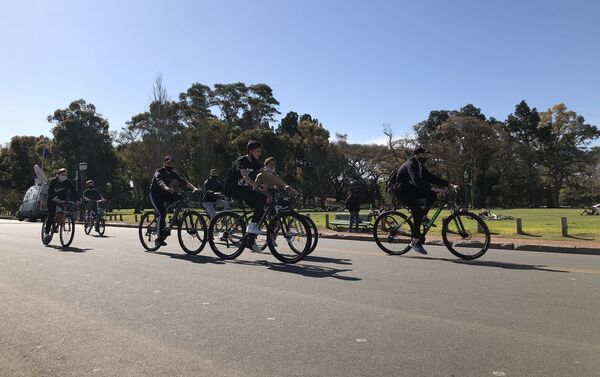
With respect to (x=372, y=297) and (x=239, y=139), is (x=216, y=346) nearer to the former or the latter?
(x=372, y=297)

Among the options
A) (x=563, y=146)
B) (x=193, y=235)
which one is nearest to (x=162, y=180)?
(x=193, y=235)

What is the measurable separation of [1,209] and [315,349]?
7171 cm

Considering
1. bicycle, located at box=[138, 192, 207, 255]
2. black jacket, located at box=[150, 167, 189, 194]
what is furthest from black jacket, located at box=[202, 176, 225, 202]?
bicycle, located at box=[138, 192, 207, 255]

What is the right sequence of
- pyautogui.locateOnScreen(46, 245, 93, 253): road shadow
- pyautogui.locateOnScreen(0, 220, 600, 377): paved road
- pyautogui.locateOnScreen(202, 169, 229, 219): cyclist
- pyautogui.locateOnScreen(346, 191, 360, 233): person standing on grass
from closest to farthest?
pyautogui.locateOnScreen(0, 220, 600, 377): paved road < pyautogui.locateOnScreen(46, 245, 93, 253): road shadow < pyautogui.locateOnScreen(202, 169, 229, 219): cyclist < pyautogui.locateOnScreen(346, 191, 360, 233): person standing on grass

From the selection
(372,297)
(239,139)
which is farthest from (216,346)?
(239,139)

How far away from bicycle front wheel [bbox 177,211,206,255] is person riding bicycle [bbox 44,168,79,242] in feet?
14.4

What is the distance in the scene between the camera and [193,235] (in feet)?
34.8

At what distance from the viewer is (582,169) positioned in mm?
80875

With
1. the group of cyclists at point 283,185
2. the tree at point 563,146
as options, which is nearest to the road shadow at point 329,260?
the group of cyclists at point 283,185

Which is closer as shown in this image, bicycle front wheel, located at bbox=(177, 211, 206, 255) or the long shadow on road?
the long shadow on road

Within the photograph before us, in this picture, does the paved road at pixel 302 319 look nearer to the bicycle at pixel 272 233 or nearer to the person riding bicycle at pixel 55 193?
the bicycle at pixel 272 233

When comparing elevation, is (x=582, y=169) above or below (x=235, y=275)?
above

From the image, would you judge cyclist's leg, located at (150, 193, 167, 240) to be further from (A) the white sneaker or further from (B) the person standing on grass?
(B) the person standing on grass

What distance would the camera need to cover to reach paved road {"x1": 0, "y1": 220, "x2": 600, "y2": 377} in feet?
13.3
